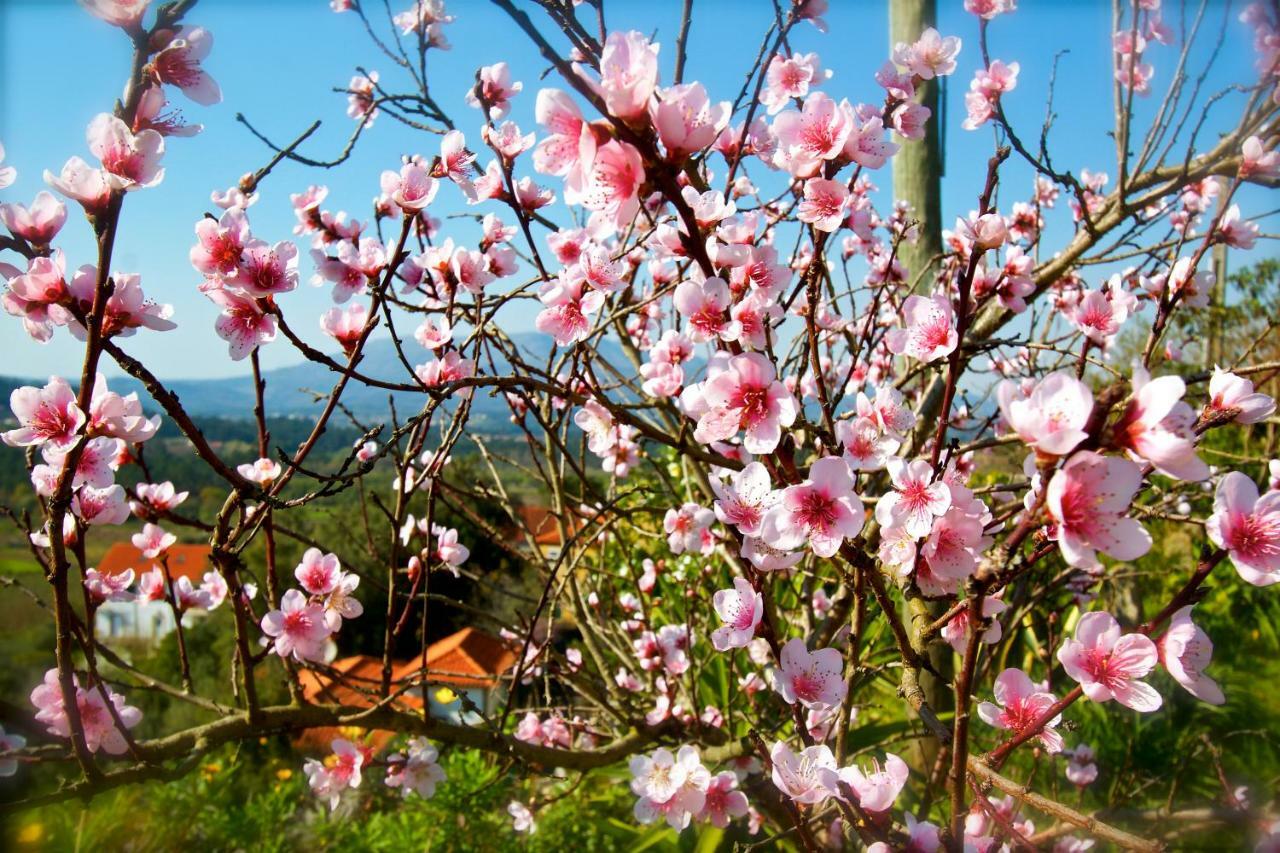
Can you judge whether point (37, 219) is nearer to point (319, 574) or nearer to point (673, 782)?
point (319, 574)

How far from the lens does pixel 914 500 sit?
92 centimetres

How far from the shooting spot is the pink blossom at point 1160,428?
649mm

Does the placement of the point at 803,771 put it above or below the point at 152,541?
below

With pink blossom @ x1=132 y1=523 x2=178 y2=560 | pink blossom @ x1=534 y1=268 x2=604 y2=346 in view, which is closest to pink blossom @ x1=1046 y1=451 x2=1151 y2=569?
pink blossom @ x1=534 y1=268 x2=604 y2=346

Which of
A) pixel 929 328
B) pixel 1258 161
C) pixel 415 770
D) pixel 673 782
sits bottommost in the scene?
pixel 415 770

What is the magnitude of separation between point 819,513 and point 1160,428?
41 cm

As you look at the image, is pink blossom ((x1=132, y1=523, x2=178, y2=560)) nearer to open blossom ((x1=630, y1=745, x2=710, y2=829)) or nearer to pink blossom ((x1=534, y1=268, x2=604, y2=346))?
pink blossom ((x1=534, y1=268, x2=604, y2=346))

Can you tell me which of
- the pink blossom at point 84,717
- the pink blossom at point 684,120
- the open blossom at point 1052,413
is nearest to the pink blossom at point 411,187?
the pink blossom at point 684,120

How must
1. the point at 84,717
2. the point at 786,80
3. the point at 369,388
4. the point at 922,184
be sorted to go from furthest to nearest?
the point at 922,184
the point at 786,80
the point at 84,717
the point at 369,388

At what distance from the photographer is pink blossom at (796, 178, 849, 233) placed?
3.63 ft

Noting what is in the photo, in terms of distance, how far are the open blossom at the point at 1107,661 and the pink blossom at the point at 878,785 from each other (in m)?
0.29

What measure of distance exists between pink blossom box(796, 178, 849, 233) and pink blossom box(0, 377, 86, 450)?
1.18m

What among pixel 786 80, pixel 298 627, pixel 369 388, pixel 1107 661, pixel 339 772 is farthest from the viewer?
pixel 339 772

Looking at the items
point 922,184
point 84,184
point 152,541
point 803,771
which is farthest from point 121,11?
point 922,184
